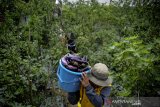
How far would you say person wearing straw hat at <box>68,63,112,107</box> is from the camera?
3.95 meters

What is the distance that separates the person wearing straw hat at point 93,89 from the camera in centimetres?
395

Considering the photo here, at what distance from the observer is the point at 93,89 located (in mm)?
4035

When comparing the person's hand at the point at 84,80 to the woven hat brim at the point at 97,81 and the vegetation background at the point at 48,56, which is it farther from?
the vegetation background at the point at 48,56

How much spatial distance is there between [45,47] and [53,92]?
144 cm

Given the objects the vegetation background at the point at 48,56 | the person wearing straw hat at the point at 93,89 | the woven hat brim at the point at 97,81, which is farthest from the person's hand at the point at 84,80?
the vegetation background at the point at 48,56

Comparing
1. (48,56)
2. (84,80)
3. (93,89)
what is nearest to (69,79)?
(84,80)

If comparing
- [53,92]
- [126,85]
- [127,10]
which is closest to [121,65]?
[126,85]

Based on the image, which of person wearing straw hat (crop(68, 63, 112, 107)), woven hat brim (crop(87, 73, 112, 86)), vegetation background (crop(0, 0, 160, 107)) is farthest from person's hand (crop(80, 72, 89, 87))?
vegetation background (crop(0, 0, 160, 107))

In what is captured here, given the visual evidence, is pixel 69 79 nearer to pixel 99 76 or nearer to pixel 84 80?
pixel 84 80

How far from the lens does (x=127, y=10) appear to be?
30.8 feet

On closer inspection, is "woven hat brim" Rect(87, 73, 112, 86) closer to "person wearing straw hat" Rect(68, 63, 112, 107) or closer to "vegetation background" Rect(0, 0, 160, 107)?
"person wearing straw hat" Rect(68, 63, 112, 107)

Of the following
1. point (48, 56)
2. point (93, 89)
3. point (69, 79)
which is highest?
point (69, 79)

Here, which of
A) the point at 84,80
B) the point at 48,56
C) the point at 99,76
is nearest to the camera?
the point at 84,80

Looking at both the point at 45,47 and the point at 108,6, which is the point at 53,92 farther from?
the point at 108,6
